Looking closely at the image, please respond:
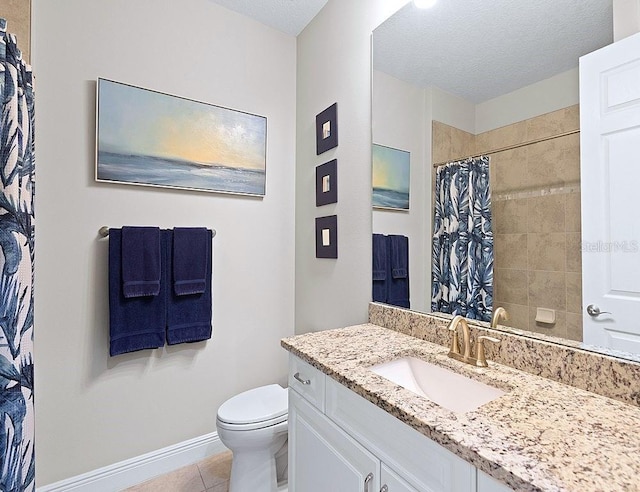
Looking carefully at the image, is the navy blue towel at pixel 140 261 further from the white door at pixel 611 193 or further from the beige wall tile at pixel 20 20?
the white door at pixel 611 193

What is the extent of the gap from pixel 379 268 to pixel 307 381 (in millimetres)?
677

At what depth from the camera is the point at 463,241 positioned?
127cm

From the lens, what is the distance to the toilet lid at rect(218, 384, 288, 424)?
1.50 m

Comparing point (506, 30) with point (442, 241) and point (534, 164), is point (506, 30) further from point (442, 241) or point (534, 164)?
point (442, 241)

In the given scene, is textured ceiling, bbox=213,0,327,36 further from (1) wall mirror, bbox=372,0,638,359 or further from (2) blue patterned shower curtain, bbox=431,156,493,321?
(2) blue patterned shower curtain, bbox=431,156,493,321

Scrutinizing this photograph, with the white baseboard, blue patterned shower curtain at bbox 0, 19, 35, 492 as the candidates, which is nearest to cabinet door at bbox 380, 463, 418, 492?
blue patterned shower curtain at bbox 0, 19, 35, 492

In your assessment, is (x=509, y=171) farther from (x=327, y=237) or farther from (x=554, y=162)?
(x=327, y=237)

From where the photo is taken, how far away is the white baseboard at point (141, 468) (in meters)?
1.55

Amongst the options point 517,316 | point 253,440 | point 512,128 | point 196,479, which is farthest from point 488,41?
point 196,479

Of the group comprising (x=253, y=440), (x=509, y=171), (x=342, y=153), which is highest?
(x=342, y=153)

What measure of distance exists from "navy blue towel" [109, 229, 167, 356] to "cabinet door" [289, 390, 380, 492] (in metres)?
0.87

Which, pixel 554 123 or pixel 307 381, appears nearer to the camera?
pixel 554 123

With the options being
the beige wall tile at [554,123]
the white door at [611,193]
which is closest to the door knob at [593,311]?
the white door at [611,193]

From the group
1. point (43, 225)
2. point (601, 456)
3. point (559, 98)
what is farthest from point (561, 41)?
point (43, 225)
